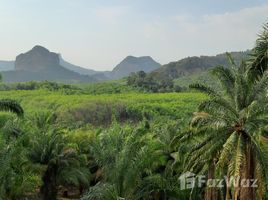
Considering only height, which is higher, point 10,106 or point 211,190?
point 10,106

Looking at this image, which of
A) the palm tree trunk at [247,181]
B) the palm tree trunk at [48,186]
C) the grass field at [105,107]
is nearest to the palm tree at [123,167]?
the palm tree trunk at [247,181]

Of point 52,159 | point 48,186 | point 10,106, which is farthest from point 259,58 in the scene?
point 48,186

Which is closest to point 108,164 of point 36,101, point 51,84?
point 36,101

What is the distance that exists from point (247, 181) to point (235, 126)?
2182 millimetres

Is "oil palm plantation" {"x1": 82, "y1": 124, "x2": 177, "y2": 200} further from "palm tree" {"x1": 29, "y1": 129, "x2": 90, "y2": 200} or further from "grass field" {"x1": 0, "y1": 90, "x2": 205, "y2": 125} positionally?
"grass field" {"x1": 0, "y1": 90, "x2": 205, "y2": 125}

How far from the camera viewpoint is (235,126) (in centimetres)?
1767

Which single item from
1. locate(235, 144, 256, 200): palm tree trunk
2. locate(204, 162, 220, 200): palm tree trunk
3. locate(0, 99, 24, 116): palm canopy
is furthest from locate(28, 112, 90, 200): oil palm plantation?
locate(235, 144, 256, 200): palm tree trunk

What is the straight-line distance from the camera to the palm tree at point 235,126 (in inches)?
671

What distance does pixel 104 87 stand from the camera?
141 meters

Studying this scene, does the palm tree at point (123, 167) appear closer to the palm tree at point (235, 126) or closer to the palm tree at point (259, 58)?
the palm tree at point (235, 126)

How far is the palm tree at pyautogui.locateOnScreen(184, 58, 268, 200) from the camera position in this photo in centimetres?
1705

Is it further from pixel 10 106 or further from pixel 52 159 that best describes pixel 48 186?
pixel 10 106

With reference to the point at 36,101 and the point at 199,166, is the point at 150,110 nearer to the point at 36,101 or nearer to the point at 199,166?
the point at 36,101

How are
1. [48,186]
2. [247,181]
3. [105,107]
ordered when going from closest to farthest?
1. [247,181]
2. [48,186]
3. [105,107]
